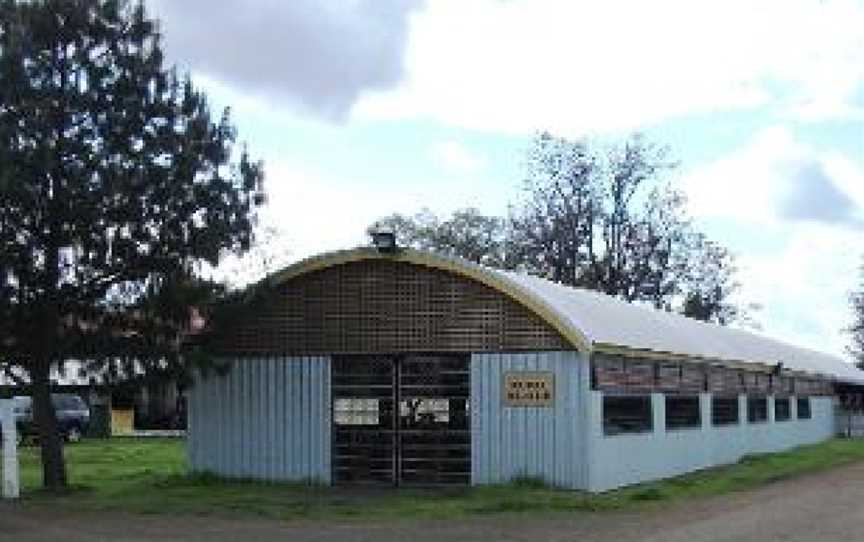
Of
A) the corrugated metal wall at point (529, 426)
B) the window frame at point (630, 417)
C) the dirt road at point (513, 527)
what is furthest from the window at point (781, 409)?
the dirt road at point (513, 527)

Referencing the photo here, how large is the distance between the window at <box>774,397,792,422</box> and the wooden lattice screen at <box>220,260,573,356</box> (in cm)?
2138

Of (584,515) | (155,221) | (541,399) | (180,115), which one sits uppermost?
(180,115)

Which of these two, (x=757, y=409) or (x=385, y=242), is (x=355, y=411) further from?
(x=757, y=409)

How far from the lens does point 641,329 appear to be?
3084 centimetres

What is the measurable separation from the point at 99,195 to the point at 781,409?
27885 millimetres

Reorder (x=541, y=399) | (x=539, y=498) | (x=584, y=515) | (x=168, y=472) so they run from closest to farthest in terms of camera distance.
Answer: (x=584, y=515) → (x=539, y=498) → (x=541, y=399) → (x=168, y=472)

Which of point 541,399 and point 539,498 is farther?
point 541,399

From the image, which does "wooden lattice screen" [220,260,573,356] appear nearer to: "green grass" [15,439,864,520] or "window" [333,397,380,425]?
"window" [333,397,380,425]

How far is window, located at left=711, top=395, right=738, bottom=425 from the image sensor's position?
118 feet

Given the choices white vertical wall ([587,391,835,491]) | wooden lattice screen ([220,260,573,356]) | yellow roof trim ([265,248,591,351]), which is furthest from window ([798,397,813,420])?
yellow roof trim ([265,248,591,351])

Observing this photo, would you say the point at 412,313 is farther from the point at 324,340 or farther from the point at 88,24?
the point at 88,24

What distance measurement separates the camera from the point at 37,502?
24.0m

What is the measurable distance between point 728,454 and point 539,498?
45.8 feet

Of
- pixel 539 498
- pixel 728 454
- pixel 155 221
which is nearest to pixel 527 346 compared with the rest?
pixel 539 498
